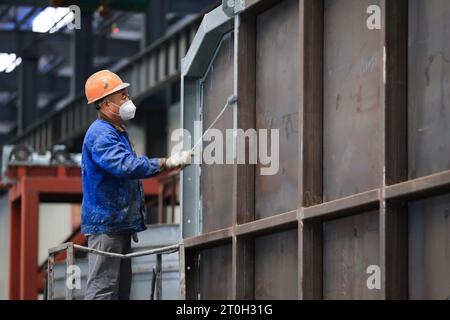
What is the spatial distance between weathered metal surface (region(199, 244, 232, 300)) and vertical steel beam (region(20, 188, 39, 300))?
11.4m

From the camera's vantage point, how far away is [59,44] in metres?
35.8

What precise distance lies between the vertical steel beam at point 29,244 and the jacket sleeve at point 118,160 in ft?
39.4

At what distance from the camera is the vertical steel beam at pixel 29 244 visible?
20.1 metres

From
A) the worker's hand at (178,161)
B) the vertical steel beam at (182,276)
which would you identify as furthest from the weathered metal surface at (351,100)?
the vertical steel beam at (182,276)

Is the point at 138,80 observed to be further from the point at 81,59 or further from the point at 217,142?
the point at 217,142

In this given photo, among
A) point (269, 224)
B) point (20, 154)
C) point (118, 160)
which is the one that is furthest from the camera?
point (20, 154)

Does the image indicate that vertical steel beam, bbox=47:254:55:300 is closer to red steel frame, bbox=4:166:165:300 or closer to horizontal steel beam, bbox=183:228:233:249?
horizontal steel beam, bbox=183:228:233:249

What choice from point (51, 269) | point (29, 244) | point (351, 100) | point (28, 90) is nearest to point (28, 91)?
point (28, 90)

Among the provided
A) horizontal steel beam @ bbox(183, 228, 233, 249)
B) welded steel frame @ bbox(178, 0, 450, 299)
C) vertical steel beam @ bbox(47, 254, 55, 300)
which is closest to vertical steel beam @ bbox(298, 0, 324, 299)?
welded steel frame @ bbox(178, 0, 450, 299)

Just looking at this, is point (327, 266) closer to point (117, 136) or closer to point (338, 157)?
point (338, 157)

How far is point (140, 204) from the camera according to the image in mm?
8500

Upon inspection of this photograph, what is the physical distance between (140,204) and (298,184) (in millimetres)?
1626

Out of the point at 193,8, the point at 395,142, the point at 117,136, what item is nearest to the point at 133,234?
the point at 117,136

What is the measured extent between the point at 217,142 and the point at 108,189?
2.96 feet
